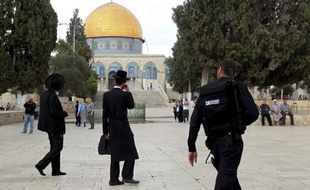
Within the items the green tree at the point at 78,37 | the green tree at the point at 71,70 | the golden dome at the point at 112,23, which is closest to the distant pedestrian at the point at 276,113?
the green tree at the point at 71,70

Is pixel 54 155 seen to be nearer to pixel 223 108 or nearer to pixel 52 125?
pixel 52 125

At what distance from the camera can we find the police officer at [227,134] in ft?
12.1

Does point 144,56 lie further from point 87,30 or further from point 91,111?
point 91,111

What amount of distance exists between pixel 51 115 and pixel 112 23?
65775 millimetres

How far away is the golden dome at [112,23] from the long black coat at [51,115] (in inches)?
2534

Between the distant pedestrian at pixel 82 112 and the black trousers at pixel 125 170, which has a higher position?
the distant pedestrian at pixel 82 112

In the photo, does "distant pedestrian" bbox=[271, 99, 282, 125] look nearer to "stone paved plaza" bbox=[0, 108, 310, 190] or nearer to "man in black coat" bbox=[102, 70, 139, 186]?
"stone paved plaza" bbox=[0, 108, 310, 190]

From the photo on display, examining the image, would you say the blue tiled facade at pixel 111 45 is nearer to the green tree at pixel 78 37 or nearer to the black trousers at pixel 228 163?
the green tree at pixel 78 37

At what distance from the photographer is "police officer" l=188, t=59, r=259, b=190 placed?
3.70m

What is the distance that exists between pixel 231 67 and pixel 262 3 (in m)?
22.0

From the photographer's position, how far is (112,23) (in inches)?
2783

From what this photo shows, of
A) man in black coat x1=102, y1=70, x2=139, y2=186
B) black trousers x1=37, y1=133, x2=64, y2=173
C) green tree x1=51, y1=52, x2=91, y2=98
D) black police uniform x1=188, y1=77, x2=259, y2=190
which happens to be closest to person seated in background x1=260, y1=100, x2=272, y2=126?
black trousers x1=37, y1=133, x2=64, y2=173

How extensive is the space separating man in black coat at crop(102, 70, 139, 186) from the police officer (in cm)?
189

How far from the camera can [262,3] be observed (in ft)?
80.4
